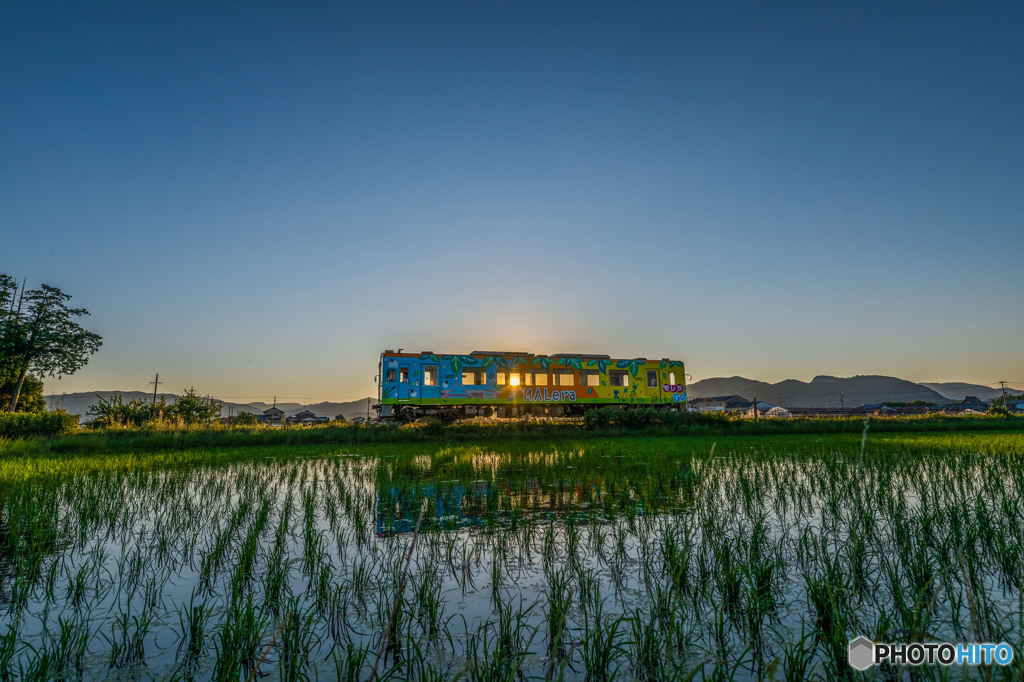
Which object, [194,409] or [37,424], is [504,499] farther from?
[194,409]

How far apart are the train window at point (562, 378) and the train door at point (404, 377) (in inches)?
249

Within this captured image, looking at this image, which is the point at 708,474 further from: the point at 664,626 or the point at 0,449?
the point at 0,449

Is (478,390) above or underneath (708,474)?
above

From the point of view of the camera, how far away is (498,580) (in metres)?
2.91

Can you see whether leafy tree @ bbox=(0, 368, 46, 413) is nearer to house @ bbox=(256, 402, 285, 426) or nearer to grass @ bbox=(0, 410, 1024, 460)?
house @ bbox=(256, 402, 285, 426)

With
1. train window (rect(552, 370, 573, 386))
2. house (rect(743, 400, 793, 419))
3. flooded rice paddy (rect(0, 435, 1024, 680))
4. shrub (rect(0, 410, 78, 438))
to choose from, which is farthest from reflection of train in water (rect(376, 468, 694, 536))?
house (rect(743, 400, 793, 419))

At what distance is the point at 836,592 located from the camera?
2.46 m

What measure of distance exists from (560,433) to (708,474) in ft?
27.7

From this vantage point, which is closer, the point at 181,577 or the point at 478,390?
the point at 181,577

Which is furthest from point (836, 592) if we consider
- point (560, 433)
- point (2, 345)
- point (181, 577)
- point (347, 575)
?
point (2, 345)

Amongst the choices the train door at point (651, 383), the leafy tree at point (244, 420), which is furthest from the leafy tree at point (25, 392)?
the train door at point (651, 383)

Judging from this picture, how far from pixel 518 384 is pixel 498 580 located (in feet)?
58.2

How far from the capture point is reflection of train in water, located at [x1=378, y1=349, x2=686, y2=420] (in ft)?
63.7

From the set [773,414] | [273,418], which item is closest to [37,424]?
[273,418]
